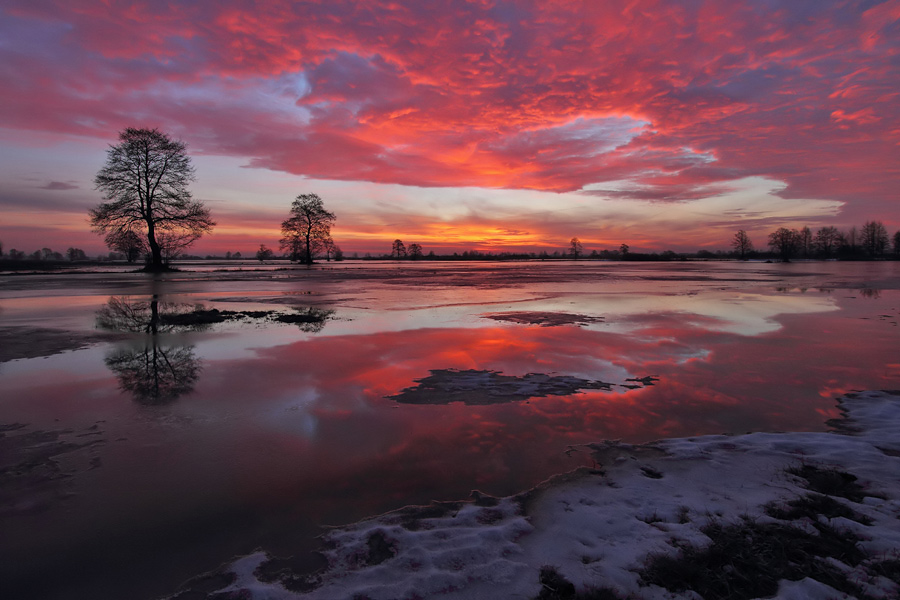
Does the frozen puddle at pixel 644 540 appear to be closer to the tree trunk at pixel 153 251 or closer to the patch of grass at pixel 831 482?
the patch of grass at pixel 831 482

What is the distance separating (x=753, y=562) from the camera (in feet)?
8.25

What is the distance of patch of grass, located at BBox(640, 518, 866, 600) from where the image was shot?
2354mm

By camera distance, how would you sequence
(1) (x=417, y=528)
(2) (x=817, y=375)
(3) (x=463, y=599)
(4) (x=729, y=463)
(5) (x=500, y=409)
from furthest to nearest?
1. (2) (x=817, y=375)
2. (5) (x=500, y=409)
3. (4) (x=729, y=463)
4. (1) (x=417, y=528)
5. (3) (x=463, y=599)

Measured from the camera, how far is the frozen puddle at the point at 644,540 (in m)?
2.38

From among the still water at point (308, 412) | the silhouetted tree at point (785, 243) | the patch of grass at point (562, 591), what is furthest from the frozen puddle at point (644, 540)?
the silhouetted tree at point (785, 243)

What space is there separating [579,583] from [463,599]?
70 cm

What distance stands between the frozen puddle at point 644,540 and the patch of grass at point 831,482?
1 centimetres

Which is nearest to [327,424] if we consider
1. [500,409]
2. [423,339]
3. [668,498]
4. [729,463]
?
[500,409]

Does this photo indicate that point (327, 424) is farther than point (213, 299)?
No

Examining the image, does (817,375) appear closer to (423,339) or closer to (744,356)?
(744,356)

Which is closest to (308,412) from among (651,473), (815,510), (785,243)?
(651,473)

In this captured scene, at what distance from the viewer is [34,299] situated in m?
16.4

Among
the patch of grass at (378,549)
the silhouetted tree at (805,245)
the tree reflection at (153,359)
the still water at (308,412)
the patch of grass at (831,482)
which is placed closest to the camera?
the patch of grass at (378,549)

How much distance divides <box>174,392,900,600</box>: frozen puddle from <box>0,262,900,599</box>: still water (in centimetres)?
28
